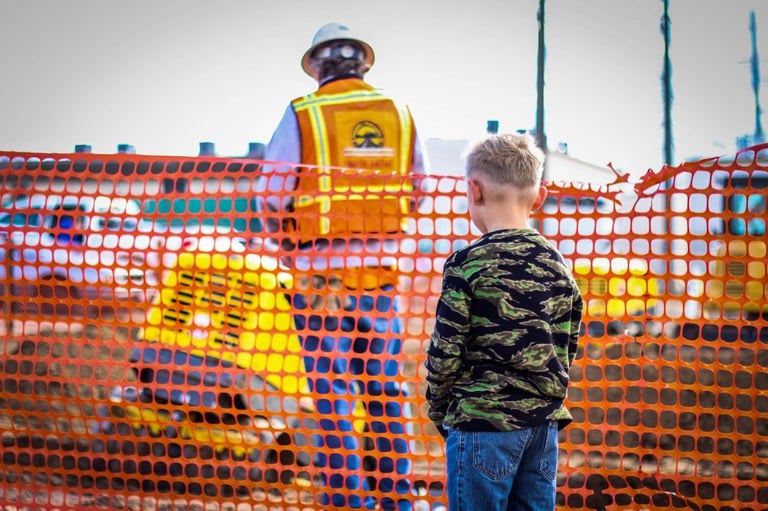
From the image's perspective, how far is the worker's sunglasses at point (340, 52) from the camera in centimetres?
459

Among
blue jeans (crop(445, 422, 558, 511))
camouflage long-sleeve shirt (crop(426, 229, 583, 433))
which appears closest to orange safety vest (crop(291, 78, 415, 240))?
camouflage long-sleeve shirt (crop(426, 229, 583, 433))

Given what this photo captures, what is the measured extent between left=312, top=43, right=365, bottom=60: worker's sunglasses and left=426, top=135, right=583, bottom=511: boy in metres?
2.44

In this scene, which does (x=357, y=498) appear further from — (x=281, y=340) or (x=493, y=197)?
(x=493, y=197)

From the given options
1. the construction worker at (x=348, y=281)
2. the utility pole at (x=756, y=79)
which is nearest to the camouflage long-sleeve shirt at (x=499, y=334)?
the construction worker at (x=348, y=281)

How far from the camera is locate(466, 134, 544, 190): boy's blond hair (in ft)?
7.70

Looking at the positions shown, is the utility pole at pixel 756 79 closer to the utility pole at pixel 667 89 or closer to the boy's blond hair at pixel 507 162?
the utility pole at pixel 667 89

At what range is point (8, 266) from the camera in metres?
4.29

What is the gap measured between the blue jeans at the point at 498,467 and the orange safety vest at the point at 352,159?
1.84m

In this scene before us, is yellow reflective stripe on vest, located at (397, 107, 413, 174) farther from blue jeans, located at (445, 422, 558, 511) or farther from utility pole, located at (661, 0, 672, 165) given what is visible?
utility pole, located at (661, 0, 672, 165)

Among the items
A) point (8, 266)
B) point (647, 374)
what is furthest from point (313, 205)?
point (647, 374)

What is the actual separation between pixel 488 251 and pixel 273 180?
2133 millimetres

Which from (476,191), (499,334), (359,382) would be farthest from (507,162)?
(359,382)

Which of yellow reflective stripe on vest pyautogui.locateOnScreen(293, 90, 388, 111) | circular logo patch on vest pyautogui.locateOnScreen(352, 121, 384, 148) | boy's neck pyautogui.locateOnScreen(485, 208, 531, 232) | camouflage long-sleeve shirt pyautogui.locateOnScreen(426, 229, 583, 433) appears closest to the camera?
camouflage long-sleeve shirt pyautogui.locateOnScreen(426, 229, 583, 433)

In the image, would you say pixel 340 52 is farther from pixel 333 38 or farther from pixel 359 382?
pixel 359 382
